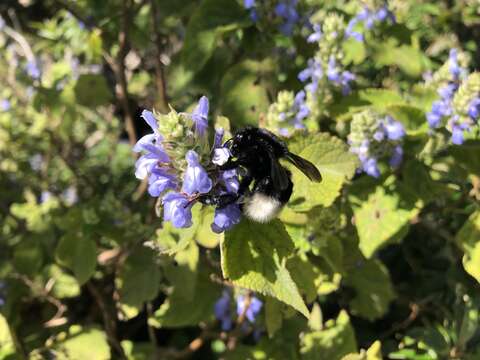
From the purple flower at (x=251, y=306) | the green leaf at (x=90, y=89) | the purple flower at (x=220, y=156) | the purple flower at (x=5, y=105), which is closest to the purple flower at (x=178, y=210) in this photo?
the purple flower at (x=220, y=156)

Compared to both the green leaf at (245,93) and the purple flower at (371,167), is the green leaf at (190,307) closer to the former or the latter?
the green leaf at (245,93)

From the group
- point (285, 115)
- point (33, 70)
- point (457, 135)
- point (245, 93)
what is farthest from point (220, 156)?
point (33, 70)

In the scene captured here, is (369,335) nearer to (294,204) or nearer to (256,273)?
(294,204)

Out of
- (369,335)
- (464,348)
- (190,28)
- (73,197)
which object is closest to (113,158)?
(73,197)

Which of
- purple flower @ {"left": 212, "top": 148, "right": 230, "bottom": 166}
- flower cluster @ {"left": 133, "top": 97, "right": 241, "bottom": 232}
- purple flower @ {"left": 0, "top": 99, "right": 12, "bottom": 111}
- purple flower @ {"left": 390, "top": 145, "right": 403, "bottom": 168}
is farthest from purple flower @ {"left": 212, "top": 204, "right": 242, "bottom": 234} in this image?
purple flower @ {"left": 0, "top": 99, "right": 12, "bottom": 111}

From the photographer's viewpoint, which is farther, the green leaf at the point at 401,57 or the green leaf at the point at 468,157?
the green leaf at the point at 401,57
